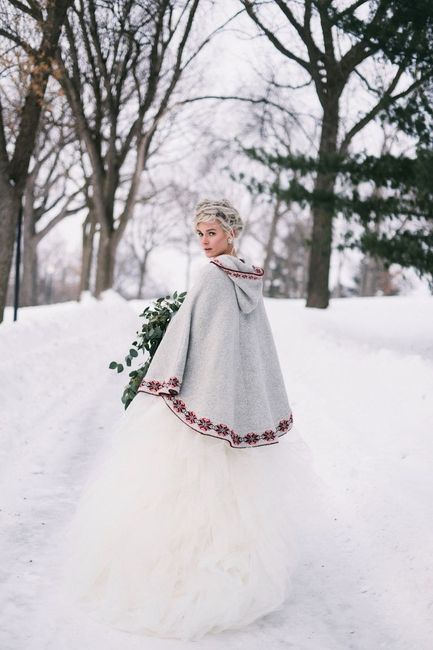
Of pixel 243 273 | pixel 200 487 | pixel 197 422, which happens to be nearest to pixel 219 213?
pixel 243 273

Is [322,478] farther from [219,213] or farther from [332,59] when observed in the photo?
[332,59]

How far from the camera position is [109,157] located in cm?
1778

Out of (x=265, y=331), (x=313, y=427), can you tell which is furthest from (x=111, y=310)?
(x=265, y=331)

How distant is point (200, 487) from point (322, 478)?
2.32 metres

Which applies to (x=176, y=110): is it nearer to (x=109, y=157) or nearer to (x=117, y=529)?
(x=109, y=157)

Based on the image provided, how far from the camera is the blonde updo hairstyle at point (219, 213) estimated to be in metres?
3.33

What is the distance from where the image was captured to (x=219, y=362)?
3135 mm

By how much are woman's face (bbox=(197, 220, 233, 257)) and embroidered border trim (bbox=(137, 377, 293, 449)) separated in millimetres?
788

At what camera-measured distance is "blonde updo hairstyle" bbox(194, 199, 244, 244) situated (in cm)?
333

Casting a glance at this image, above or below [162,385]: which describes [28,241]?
above

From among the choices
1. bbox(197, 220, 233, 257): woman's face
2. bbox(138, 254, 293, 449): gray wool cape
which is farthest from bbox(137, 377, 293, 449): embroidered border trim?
bbox(197, 220, 233, 257): woman's face

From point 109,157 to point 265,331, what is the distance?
51.0ft

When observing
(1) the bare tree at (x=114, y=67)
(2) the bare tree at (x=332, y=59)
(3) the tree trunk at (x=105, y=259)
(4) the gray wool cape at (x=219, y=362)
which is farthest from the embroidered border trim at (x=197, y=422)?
(3) the tree trunk at (x=105, y=259)

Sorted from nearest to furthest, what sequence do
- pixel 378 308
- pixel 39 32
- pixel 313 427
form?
1. pixel 313 427
2. pixel 39 32
3. pixel 378 308
